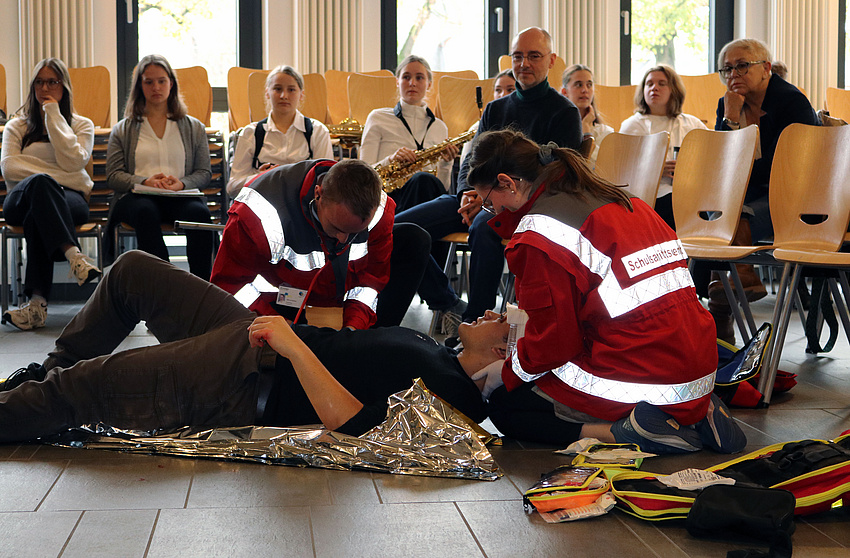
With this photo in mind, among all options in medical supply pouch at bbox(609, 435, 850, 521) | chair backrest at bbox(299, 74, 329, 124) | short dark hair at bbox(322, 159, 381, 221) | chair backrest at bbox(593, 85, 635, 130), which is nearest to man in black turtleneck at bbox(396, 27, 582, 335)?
short dark hair at bbox(322, 159, 381, 221)

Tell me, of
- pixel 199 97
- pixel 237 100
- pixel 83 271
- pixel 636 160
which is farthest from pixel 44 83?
pixel 636 160

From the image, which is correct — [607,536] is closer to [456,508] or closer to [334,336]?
[456,508]

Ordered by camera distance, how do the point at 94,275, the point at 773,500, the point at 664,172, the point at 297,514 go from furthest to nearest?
the point at 664,172
the point at 94,275
the point at 297,514
the point at 773,500

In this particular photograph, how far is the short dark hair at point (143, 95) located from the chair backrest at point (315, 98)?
5.24 feet

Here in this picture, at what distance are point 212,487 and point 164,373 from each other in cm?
34

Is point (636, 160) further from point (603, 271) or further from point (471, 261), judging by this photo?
point (603, 271)

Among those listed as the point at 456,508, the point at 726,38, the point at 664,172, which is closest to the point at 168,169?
the point at 664,172

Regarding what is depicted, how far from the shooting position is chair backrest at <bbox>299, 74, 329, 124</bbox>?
6.38 meters

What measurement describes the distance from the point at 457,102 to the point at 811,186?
3.03 meters

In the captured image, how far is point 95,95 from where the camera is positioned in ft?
→ 20.5

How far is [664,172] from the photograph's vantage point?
4355 mm

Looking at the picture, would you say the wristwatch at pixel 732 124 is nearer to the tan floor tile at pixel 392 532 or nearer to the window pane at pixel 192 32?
the tan floor tile at pixel 392 532

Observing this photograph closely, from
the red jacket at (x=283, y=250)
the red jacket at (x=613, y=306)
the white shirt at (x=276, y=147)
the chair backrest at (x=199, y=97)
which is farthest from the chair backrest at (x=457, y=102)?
the red jacket at (x=613, y=306)

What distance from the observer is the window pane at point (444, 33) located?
25.4ft
